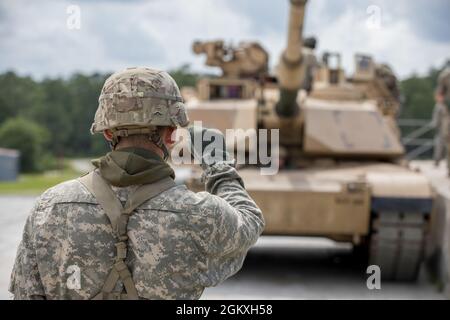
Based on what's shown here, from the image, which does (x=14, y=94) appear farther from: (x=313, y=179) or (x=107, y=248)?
(x=107, y=248)

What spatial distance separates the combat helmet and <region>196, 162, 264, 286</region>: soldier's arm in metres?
0.23

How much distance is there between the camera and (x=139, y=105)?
2.37m

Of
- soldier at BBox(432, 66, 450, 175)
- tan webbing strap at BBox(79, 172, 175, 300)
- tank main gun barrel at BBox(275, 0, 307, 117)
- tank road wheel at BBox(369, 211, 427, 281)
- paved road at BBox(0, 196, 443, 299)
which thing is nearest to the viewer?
tan webbing strap at BBox(79, 172, 175, 300)

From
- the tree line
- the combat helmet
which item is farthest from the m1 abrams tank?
the tree line

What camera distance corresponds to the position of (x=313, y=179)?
28.3 feet

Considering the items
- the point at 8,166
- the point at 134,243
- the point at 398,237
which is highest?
the point at 134,243

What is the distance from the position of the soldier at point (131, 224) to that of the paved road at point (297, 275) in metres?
5.04

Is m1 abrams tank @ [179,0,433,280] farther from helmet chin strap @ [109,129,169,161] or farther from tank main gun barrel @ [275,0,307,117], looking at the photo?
helmet chin strap @ [109,129,169,161]

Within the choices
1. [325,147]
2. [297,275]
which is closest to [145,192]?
[297,275]

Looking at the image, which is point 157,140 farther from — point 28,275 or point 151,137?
point 28,275

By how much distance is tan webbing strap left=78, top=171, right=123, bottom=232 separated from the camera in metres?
2.31

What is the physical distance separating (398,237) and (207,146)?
5.92m
